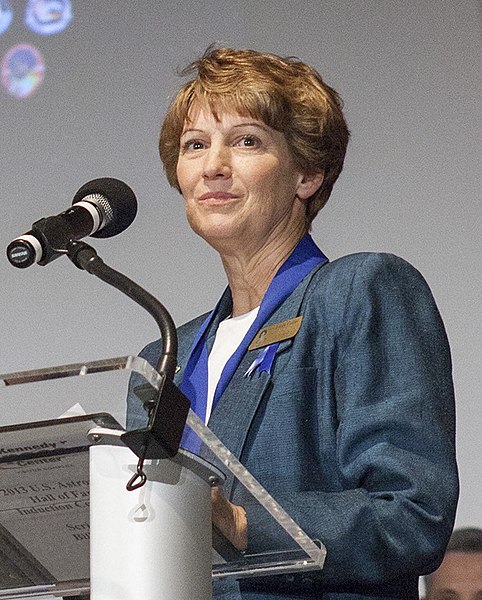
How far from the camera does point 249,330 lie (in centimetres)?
224

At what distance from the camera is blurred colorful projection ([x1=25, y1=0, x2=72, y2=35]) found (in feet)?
11.4

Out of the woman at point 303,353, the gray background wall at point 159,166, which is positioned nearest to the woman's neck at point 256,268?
the woman at point 303,353

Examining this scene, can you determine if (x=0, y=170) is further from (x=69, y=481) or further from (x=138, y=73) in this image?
(x=69, y=481)

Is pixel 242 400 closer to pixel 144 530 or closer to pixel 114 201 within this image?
pixel 114 201

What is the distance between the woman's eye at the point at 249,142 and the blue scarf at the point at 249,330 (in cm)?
18

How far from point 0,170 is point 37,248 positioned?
1824 mm

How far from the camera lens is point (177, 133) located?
254 cm

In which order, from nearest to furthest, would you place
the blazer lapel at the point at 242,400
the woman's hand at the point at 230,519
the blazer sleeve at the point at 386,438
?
the woman's hand at the point at 230,519 → the blazer sleeve at the point at 386,438 → the blazer lapel at the point at 242,400

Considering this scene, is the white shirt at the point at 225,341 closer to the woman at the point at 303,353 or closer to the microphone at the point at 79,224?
the woman at the point at 303,353

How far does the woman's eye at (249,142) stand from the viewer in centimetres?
239

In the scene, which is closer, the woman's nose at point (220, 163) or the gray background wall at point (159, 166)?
the woman's nose at point (220, 163)

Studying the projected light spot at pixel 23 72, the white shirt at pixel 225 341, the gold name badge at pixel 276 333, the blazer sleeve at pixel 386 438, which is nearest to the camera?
the blazer sleeve at pixel 386 438

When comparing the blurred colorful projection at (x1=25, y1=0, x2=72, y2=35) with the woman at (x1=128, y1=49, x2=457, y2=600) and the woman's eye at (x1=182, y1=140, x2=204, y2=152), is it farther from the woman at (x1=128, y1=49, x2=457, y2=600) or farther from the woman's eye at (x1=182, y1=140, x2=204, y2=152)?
the woman's eye at (x1=182, y1=140, x2=204, y2=152)

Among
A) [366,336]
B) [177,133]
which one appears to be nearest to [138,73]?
[177,133]
